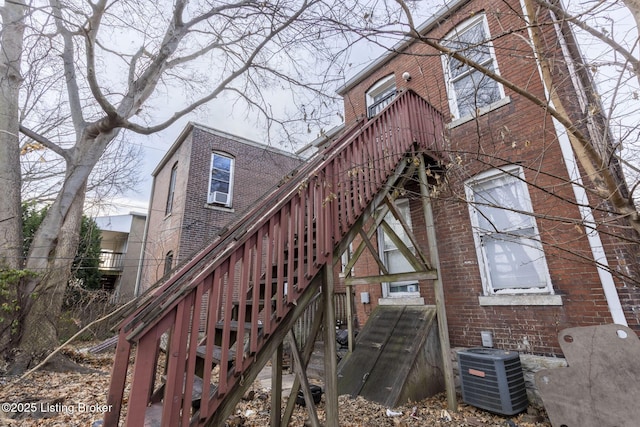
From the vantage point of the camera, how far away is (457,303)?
5.51 meters

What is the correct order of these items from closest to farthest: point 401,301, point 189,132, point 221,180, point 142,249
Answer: point 401,301 < point 189,132 < point 221,180 < point 142,249

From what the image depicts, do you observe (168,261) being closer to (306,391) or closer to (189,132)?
(189,132)

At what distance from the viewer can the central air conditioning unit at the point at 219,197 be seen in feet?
41.1

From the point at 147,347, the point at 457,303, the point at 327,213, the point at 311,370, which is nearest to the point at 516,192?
the point at 457,303

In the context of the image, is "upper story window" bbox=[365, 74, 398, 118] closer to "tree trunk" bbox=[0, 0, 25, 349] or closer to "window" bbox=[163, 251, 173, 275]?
"tree trunk" bbox=[0, 0, 25, 349]

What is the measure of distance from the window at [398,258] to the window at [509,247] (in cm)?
155

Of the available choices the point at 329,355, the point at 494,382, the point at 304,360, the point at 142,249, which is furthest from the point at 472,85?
the point at 142,249

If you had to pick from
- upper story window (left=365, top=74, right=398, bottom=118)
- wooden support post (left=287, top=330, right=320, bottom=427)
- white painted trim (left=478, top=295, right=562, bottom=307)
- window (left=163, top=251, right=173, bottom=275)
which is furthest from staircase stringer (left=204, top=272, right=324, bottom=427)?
window (left=163, top=251, right=173, bottom=275)

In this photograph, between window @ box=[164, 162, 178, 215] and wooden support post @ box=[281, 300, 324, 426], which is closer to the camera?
wooden support post @ box=[281, 300, 324, 426]

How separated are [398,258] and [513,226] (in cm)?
252

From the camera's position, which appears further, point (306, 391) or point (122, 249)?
point (122, 249)

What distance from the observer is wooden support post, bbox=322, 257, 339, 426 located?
3088mm

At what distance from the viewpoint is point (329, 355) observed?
320 cm

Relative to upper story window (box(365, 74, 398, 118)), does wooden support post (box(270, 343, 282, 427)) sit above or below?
below
